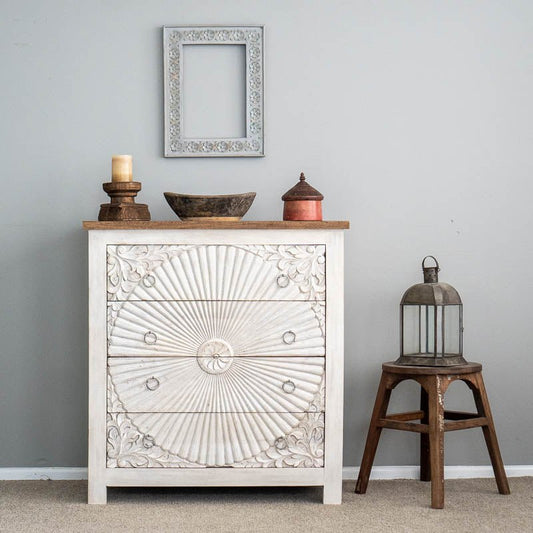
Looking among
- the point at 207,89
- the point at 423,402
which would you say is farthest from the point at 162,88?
the point at 423,402

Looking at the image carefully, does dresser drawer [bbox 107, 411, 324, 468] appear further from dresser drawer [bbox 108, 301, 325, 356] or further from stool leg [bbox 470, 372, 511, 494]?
stool leg [bbox 470, 372, 511, 494]

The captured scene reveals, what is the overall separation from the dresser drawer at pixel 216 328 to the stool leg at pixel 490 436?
1.85 ft

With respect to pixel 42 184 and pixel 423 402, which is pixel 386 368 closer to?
pixel 423 402

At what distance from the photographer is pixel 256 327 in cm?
262

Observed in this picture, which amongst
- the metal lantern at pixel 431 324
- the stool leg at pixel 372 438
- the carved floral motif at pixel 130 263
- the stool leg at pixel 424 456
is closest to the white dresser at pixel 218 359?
the carved floral motif at pixel 130 263

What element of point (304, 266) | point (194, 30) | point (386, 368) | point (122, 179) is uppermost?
point (194, 30)

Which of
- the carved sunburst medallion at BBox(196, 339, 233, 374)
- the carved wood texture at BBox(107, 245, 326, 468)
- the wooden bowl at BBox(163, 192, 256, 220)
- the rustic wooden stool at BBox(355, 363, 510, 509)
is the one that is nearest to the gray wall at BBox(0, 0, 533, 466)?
the rustic wooden stool at BBox(355, 363, 510, 509)

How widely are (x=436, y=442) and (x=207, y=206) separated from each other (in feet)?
3.44

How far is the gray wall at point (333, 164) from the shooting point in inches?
118

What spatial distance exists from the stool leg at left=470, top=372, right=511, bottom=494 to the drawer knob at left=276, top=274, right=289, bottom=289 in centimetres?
72

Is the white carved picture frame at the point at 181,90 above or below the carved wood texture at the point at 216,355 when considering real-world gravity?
above

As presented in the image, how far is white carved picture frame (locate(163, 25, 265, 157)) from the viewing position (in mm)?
2961

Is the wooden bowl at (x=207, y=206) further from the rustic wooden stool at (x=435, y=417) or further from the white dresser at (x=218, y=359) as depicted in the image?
the rustic wooden stool at (x=435, y=417)

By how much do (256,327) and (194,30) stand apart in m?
1.12
